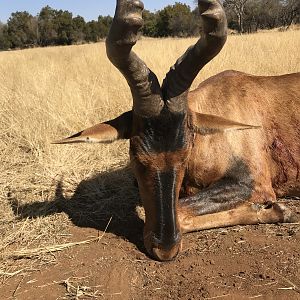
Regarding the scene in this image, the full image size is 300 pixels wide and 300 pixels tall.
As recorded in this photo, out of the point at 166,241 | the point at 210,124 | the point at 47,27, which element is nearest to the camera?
the point at 166,241

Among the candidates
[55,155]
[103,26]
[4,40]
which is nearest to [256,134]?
[55,155]

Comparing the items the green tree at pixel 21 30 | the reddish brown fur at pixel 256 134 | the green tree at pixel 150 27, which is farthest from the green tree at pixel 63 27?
the reddish brown fur at pixel 256 134

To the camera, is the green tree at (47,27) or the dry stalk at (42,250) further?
the green tree at (47,27)

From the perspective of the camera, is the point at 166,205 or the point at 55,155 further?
the point at 55,155

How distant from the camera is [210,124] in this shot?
14.3ft

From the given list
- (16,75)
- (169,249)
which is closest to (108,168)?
(169,249)

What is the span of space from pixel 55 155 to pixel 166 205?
3.27 m

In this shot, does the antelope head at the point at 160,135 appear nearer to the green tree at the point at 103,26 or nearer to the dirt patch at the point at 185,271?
the dirt patch at the point at 185,271

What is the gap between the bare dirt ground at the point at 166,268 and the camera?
3795mm

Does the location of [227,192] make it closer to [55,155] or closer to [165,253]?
[165,253]

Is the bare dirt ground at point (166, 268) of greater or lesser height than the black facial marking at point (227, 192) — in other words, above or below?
below

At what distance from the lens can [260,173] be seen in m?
4.99

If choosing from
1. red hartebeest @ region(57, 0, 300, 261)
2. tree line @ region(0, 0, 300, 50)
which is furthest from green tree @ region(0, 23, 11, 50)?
red hartebeest @ region(57, 0, 300, 261)

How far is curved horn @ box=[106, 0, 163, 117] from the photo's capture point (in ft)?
10.9
